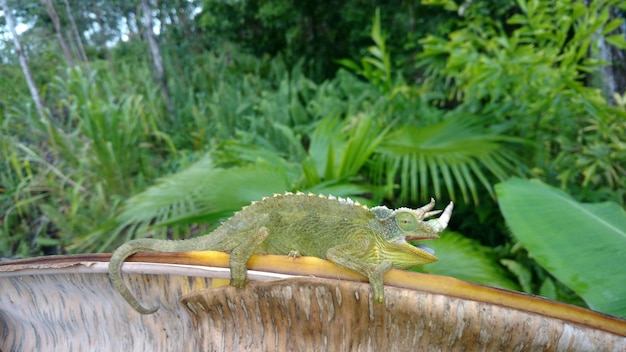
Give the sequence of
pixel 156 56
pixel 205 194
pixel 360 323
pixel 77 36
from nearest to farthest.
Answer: pixel 360 323 → pixel 205 194 → pixel 77 36 → pixel 156 56

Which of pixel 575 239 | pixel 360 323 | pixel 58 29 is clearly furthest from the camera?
pixel 58 29

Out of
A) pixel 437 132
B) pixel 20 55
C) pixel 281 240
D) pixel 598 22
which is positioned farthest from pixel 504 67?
pixel 20 55

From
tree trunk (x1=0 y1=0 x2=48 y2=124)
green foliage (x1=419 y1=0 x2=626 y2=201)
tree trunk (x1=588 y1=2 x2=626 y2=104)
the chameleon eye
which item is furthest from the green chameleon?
tree trunk (x1=588 y1=2 x2=626 y2=104)

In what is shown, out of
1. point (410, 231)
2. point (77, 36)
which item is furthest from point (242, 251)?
point (77, 36)

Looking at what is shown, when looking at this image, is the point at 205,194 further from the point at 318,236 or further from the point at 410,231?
the point at 410,231

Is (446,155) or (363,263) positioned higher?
(363,263)

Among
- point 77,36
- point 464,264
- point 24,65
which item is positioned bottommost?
point 464,264
